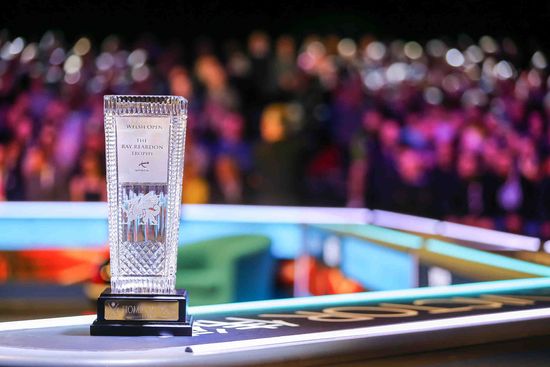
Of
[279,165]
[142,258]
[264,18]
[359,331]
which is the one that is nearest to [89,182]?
[279,165]

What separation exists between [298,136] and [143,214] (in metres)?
4.44

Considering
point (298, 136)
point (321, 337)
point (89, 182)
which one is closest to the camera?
point (321, 337)

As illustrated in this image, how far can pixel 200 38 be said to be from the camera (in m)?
9.23

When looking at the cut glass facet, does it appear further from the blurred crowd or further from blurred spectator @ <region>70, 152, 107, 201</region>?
blurred spectator @ <region>70, 152, 107, 201</region>

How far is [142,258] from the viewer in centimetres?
164

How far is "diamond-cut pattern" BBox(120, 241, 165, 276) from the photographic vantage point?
1634 mm

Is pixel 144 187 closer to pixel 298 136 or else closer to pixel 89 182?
pixel 298 136

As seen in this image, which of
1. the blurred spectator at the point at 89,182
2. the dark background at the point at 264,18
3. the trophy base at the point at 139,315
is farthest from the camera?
the dark background at the point at 264,18

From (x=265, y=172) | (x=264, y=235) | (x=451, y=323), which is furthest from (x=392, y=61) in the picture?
(x=451, y=323)

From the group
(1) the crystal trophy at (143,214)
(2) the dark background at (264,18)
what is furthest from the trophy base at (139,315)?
(2) the dark background at (264,18)

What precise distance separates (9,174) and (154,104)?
546cm

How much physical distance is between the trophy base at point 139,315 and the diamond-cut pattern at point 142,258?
0.23 feet

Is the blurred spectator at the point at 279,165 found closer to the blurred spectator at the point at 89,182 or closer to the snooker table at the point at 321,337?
the blurred spectator at the point at 89,182

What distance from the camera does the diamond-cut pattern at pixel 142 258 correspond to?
1.63 metres
